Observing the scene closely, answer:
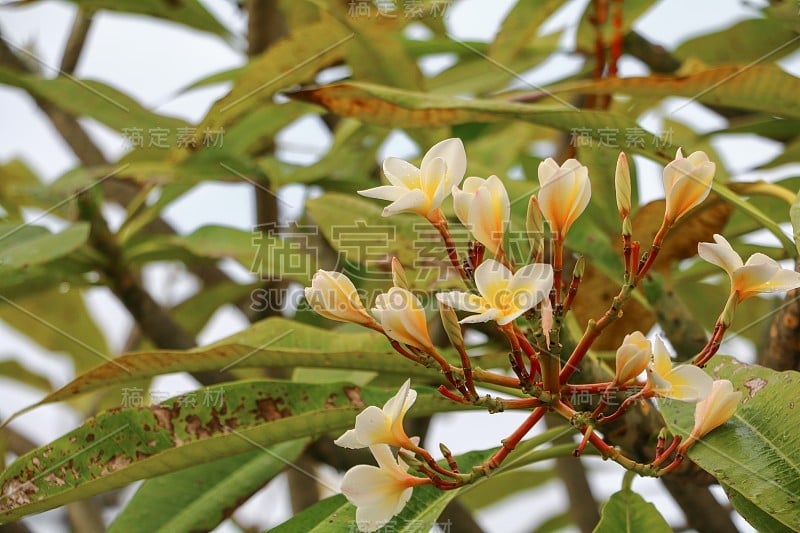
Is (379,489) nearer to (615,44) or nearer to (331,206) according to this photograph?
(331,206)

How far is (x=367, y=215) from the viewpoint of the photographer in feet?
2.78

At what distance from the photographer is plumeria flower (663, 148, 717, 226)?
0.53 meters

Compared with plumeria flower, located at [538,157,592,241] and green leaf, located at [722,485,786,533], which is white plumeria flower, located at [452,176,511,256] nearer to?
plumeria flower, located at [538,157,592,241]

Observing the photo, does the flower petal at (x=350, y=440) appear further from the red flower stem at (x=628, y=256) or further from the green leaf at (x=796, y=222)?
the green leaf at (x=796, y=222)

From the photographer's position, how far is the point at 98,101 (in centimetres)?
116

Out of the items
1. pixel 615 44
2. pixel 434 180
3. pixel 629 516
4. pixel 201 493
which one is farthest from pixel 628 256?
pixel 615 44

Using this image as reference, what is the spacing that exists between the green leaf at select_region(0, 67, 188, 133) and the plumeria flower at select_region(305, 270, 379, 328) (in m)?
0.67

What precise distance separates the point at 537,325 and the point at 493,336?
0.41 meters

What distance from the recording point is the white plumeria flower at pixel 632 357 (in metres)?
0.49

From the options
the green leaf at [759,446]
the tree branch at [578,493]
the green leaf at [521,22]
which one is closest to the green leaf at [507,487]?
the tree branch at [578,493]

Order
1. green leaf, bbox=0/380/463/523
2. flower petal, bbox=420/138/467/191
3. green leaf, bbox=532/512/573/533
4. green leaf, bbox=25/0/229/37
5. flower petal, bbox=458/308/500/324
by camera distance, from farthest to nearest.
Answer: green leaf, bbox=532/512/573/533 < green leaf, bbox=25/0/229/37 < green leaf, bbox=0/380/463/523 < flower petal, bbox=420/138/467/191 < flower petal, bbox=458/308/500/324

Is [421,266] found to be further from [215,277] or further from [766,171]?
[215,277]

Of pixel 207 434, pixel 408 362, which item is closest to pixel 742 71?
pixel 408 362

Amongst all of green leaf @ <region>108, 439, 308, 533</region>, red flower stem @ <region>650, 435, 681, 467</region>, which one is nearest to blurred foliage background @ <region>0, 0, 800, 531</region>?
green leaf @ <region>108, 439, 308, 533</region>
